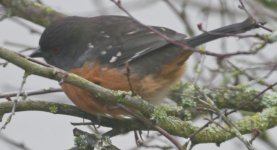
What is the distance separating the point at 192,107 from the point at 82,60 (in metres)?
0.87

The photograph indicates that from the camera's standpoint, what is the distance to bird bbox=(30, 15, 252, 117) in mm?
4539

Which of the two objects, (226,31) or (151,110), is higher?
(226,31)

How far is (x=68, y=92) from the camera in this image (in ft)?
14.8

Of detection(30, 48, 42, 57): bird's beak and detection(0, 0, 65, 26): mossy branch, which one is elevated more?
detection(0, 0, 65, 26): mossy branch

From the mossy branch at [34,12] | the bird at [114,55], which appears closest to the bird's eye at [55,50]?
the bird at [114,55]

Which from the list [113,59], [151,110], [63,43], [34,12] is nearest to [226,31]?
[151,110]

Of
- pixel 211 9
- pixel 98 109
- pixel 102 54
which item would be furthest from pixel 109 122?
pixel 211 9

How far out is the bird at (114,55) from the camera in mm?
4539

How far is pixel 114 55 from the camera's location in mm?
4719

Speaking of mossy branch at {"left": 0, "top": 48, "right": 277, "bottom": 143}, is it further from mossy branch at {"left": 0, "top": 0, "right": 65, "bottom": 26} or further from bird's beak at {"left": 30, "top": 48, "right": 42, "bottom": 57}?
mossy branch at {"left": 0, "top": 0, "right": 65, "bottom": 26}

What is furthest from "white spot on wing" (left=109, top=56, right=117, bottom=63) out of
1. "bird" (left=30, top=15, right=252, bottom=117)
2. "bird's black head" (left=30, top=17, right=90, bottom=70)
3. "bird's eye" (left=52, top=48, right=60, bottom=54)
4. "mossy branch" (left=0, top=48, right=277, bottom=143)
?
"mossy branch" (left=0, top=48, right=277, bottom=143)

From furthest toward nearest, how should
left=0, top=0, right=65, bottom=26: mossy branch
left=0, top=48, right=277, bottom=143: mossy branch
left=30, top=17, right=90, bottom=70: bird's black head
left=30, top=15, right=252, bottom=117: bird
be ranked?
left=0, top=0, right=65, bottom=26: mossy branch < left=30, top=17, right=90, bottom=70: bird's black head < left=30, top=15, right=252, bottom=117: bird < left=0, top=48, right=277, bottom=143: mossy branch

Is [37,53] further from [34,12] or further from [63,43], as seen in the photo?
[34,12]

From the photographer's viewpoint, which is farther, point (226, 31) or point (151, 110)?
point (226, 31)
